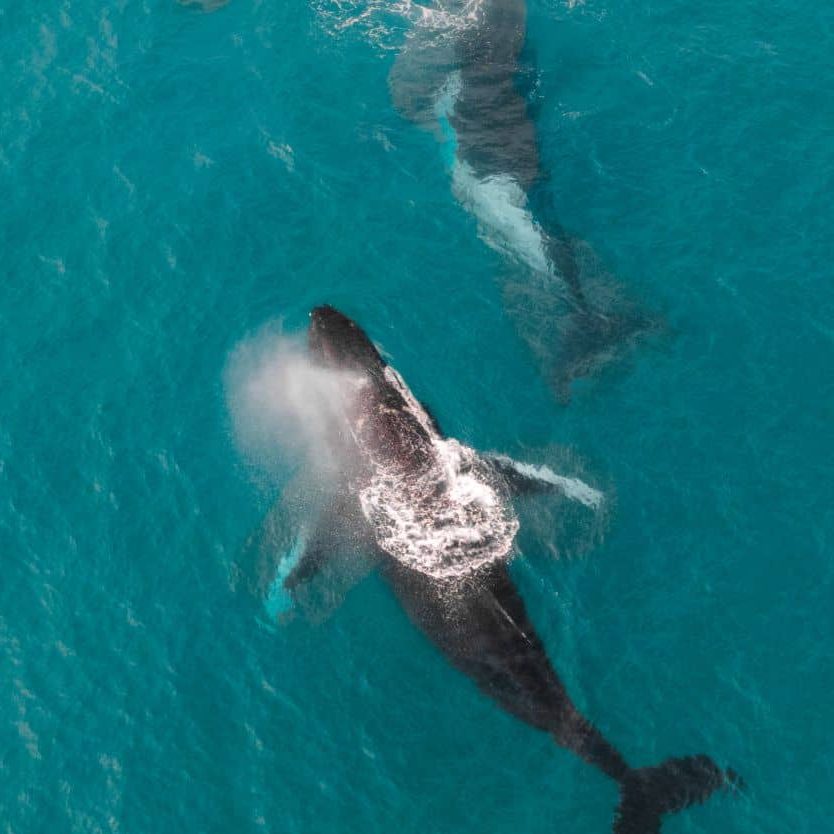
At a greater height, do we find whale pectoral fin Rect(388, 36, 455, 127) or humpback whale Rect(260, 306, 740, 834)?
whale pectoral fin Rect(388, 36, 455, 127)

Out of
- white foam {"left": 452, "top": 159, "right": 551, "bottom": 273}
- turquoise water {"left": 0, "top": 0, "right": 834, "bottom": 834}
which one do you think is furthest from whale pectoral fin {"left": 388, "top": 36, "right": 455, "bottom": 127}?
white foam {"left": 452, "top": 159, "right": 551, "bottom": 273}

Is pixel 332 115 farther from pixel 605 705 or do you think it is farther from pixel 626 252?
pixel 605 705

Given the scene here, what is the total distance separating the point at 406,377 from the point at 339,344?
8.97 ft

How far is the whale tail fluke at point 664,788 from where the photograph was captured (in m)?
25.0

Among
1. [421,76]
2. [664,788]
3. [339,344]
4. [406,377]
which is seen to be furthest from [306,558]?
[421,76]

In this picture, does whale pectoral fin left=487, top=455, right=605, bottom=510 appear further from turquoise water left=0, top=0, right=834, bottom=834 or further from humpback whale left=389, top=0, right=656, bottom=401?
humpback whale left=389, top=0, right=656, bottom=401

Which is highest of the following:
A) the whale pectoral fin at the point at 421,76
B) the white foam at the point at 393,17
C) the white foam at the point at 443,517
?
the white foam at the point at 393,17

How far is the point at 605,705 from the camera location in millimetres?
26469

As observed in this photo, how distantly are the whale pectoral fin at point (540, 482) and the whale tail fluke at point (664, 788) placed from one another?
26.5 ft

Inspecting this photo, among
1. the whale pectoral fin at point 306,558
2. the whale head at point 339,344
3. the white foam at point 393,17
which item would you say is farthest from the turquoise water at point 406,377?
the whale head at point 339,344

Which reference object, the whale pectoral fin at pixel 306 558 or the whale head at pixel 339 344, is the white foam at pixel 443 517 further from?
the whale head at pixel 339 344

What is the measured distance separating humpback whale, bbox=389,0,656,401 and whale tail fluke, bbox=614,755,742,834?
1226cm

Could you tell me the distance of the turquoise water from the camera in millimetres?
26484

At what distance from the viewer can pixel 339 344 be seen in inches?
1297
